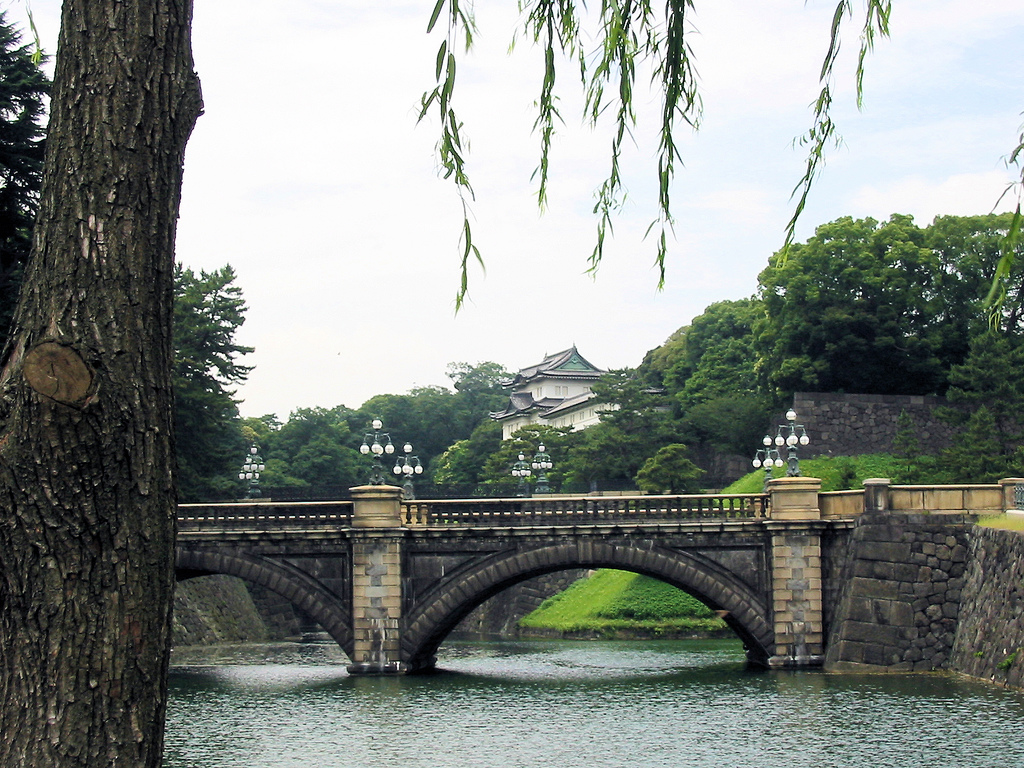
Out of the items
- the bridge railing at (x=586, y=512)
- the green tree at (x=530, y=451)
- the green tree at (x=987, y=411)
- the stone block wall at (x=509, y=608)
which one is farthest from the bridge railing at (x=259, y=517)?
the green tree at (x=530, y=451)

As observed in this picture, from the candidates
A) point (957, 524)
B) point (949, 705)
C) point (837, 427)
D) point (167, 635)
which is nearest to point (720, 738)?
point (949, 705)

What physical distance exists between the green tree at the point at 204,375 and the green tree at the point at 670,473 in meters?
19.5

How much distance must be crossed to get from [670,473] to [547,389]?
4988cm

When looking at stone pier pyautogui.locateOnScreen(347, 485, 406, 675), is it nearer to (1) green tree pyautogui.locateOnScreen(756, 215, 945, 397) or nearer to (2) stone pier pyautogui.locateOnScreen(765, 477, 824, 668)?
(2) stone pier pyautogui.locateOnScreen(765, 477, 824, 668)

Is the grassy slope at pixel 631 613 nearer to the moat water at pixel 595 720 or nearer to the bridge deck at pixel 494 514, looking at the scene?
the moat water at pixel 595 720

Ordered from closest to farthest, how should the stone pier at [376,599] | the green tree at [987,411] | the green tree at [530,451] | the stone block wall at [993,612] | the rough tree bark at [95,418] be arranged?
1. the rough tree bark at [95,418]
2. the stone block wall at [993,612]
3. the stone pier at [376,599]
4. the green tree at [987,411]
5. the green tree at [530,451]

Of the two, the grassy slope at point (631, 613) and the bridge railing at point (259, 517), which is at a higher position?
the bridge railing at point (259, 517)

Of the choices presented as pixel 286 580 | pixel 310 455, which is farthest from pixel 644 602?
pixel 310 455

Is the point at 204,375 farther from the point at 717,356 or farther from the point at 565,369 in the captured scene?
the point at 565,369

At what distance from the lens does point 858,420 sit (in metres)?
61.5

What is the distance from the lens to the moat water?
22688mm

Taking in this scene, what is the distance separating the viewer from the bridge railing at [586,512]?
36.3m

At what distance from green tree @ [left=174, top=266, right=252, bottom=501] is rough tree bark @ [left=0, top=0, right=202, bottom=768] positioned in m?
46.2

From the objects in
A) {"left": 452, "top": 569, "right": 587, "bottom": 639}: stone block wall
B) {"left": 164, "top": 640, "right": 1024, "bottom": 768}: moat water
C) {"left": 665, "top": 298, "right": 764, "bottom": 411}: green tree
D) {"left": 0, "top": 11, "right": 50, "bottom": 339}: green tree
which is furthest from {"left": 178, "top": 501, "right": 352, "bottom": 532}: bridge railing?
{"left": 665, "top": 298, "right": 764, "bottom": 411}: green tree
